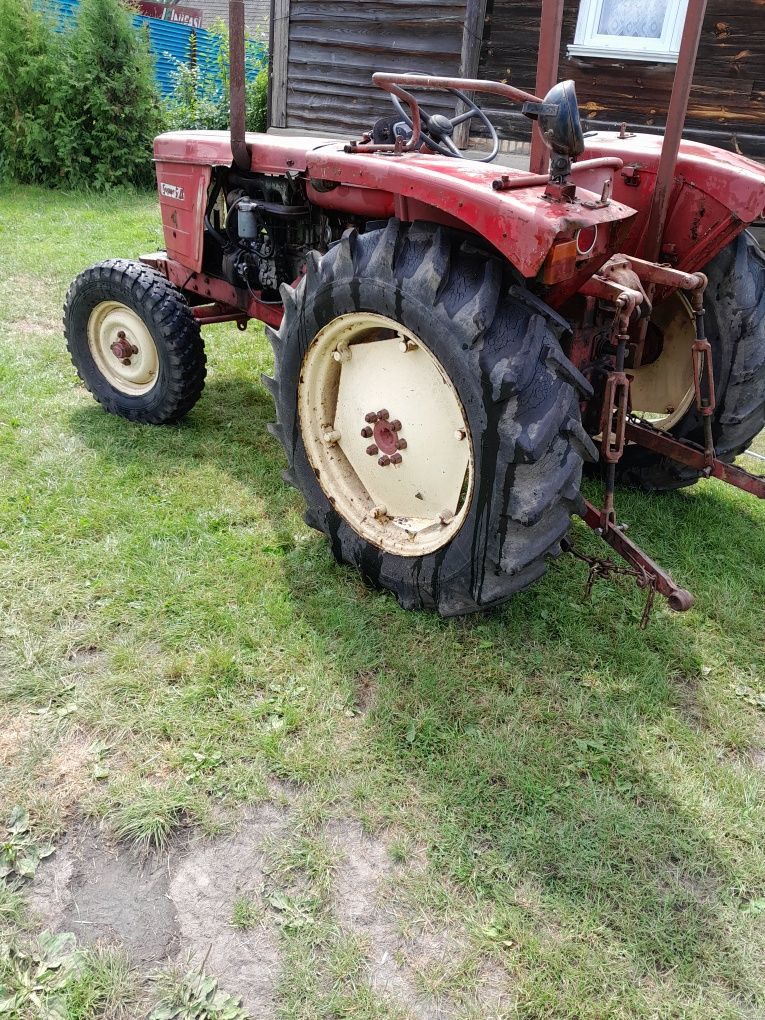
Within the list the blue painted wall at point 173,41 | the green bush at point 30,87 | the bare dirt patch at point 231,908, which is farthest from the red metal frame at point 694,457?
the blue painted wall at point 173,41

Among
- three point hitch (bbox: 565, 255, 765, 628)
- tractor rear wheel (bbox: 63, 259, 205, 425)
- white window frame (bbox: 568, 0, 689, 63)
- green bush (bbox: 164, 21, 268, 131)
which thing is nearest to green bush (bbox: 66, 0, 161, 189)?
green bush (bbox: 164, 21, 268, 131)

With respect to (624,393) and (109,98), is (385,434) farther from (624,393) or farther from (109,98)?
(109,98)

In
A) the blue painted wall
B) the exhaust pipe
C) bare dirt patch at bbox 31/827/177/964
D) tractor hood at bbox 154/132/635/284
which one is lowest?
bare dirt patch at bbox 31/827/177/964

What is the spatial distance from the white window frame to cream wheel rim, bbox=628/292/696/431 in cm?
424

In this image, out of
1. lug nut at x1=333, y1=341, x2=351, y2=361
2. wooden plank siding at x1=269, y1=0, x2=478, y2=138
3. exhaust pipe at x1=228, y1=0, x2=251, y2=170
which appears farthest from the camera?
wooden plank siding at x1=269, y1=0, x2=478, y2=138

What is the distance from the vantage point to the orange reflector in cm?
210

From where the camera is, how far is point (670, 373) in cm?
350

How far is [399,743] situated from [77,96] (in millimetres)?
10640

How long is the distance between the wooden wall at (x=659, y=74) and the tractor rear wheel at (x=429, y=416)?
505 centimetres

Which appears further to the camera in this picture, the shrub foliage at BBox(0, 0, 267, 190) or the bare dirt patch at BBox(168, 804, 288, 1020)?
the shrub foliage at BBox(0, 0, 267, 190)

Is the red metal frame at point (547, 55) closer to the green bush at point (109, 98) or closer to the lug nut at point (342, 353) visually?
the lug nut at point (342, 353)

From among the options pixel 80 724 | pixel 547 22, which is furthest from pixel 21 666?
pixel 547 22

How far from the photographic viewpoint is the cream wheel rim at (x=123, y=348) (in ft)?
12.7

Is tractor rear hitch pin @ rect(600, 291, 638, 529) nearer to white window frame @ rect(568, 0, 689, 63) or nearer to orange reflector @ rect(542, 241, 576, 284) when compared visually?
orange reflector @ rect(542, 241, 576, 284)
